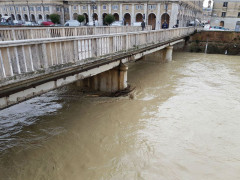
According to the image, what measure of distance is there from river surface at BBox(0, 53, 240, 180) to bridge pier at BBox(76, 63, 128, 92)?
2.54ft

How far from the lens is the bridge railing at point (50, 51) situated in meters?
4.20

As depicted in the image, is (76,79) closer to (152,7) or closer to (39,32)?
(39,32)

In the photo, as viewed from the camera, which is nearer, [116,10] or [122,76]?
[122,76]

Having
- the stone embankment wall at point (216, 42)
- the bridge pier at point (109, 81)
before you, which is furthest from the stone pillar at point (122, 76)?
the stone embankment wall at point (216, 42)

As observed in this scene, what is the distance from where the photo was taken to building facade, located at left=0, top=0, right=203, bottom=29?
45.8 meters

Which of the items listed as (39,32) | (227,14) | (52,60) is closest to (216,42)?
(39,32)

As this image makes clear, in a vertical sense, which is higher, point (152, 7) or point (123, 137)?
point (152, 7)

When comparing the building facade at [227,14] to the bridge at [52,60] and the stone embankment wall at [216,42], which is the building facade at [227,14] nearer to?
the stone embankment wall at [216,42]

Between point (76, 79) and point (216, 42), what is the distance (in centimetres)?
2595

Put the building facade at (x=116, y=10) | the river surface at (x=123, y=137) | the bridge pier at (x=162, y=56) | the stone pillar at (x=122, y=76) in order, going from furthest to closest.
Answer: the building facade at (x=116, y=10), the bridge pier at (x=162, y=56), the stone pillar at (x=122, y=76), the river surface at (x=123, y=137)

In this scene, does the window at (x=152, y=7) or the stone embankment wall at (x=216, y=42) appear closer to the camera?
the stone embankment wall at (x=216, y=42)

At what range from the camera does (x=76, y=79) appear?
6.18m

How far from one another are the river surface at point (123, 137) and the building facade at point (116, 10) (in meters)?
33.7

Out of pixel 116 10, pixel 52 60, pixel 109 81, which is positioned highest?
pixel 116 10
